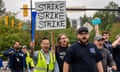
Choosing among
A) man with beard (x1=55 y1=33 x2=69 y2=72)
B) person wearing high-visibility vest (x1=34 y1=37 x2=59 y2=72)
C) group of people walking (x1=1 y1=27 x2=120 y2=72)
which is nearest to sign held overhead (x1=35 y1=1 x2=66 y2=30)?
group of people walking (x1=1 y1=27 x2=120 y2=72)

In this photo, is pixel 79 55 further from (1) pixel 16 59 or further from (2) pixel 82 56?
(1) pixel 16 59

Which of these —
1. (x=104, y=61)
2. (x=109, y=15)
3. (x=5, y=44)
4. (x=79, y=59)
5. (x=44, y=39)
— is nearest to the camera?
(x=79, y=59)

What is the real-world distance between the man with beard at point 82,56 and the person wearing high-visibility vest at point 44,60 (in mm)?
1450

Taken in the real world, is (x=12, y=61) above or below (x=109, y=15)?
above

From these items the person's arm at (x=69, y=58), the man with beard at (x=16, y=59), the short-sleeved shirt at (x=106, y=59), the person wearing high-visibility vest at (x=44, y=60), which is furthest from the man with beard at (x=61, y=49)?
the man with beard at (x=16, y=59)

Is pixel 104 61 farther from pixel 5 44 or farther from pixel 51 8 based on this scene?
pixel 5 44

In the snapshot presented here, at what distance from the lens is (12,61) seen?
630 inches

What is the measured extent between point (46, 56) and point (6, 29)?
2518 inches

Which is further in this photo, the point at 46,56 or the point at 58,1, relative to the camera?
the point at 58,1

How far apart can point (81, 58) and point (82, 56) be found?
43 mm

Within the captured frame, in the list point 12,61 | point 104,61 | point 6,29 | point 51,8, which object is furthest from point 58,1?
point 6,29

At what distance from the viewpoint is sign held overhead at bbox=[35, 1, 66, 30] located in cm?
1410

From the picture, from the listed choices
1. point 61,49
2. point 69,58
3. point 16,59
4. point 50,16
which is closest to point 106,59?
point 61,49

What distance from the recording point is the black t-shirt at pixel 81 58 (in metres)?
8.19
